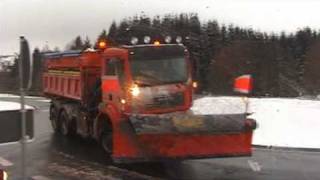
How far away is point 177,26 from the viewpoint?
92438 millimetres

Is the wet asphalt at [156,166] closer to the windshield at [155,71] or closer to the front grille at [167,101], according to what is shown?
A: the front grille at [167,101]

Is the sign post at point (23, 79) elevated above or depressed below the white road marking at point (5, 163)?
above

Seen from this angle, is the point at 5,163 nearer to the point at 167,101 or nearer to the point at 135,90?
the point at 135,90

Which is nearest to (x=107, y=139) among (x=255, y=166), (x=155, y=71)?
(x=155, y=71)

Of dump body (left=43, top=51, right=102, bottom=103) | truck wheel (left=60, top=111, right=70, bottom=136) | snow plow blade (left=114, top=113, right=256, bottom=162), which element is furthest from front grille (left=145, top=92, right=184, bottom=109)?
truck wheel (left=60, top=111, right=70, bottom=136)

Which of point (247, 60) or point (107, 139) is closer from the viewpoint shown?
point (107, 139)

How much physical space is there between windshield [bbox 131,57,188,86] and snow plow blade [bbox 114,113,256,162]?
1.76 m

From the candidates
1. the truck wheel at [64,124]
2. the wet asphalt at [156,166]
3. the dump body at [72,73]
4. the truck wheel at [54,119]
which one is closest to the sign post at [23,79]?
the wet asphalt at [156,166]

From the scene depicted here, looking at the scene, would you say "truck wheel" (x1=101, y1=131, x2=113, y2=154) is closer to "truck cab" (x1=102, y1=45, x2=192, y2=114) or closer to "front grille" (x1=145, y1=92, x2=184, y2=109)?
"truck cab" (x1=102, y1=45, x2=192, y2=114)

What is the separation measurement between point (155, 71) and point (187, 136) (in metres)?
2.31

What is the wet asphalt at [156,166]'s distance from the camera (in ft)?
43.7

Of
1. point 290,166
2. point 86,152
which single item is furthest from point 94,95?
point 290,166

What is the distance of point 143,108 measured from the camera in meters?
15.3

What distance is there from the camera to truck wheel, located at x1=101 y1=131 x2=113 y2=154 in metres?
16.1
